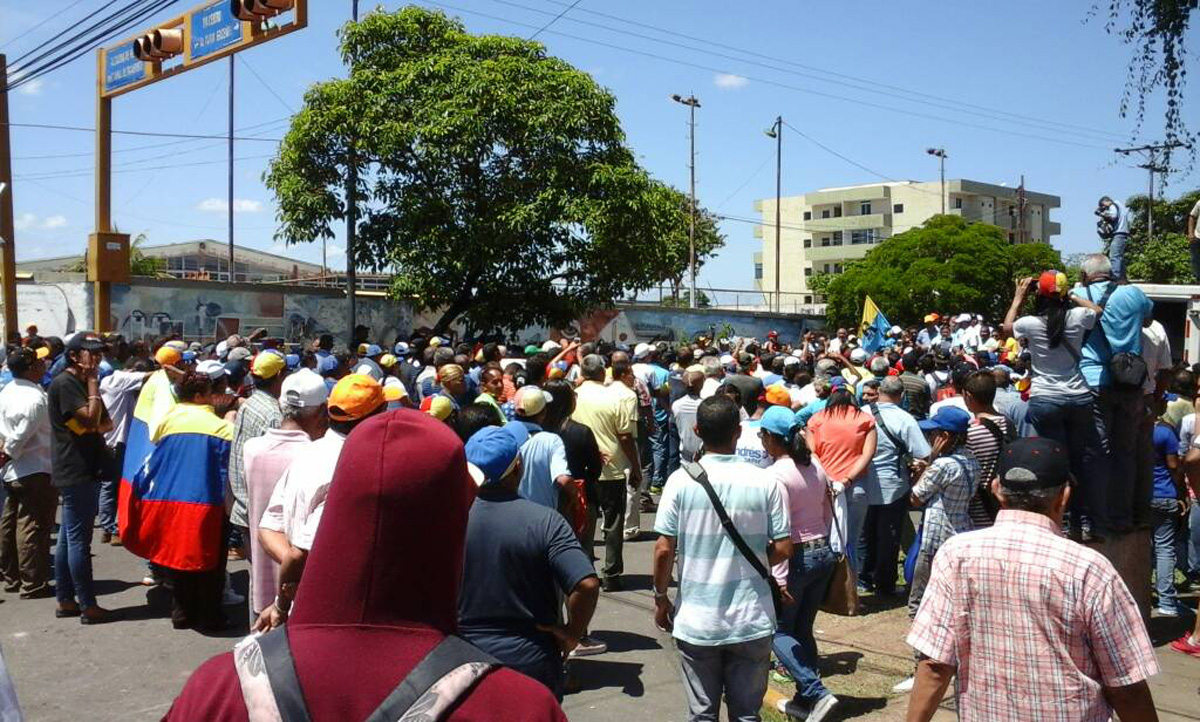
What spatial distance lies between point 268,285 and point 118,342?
1074cm

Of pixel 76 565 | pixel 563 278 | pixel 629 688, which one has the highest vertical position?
pixel 563 278

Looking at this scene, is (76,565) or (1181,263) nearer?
(76,565)

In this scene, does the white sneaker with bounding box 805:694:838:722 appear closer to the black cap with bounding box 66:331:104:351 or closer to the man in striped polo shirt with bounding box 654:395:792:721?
the man in striped polo shirt with bounding box 654:395:792:721

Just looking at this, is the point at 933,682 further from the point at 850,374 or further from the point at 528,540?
the point at 850,374

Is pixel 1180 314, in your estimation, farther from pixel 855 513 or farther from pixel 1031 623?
pixel 1031 623

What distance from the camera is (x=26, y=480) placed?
8.14 m

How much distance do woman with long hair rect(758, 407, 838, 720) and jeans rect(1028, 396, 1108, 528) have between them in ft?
5.69

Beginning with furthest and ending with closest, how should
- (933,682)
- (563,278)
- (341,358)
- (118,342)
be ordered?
(563,278) → (341,358) → (118,342) → (933,682)

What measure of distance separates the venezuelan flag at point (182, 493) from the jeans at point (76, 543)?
622 mm

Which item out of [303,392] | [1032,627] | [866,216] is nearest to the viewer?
[1032,627]

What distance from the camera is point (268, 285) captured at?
2242 centimetres

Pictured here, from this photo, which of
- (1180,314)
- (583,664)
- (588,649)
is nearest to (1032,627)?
(583,664)

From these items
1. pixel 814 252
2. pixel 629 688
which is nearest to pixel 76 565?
pixel 629 688

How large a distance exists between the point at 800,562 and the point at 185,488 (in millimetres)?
4108
